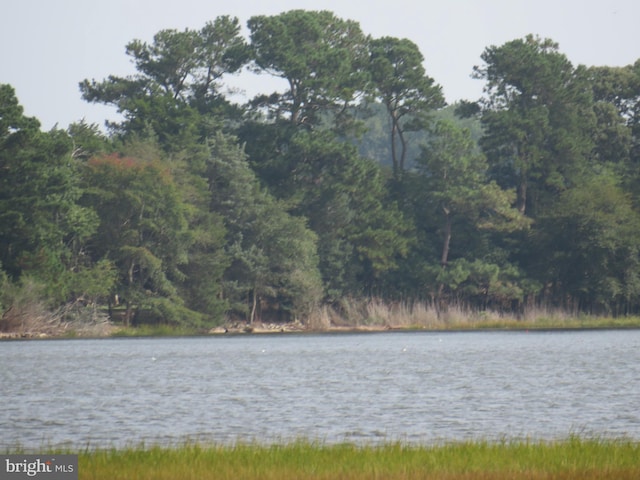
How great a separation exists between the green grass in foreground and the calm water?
1.88 m

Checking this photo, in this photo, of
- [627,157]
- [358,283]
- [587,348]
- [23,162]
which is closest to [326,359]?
[587,348]

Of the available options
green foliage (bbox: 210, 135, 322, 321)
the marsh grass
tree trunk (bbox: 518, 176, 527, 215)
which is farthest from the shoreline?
tree trunk (bbox: 518, 176, 527, 215)

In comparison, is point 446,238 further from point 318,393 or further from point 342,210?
point 318,393

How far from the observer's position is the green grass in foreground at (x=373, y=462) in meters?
15.7

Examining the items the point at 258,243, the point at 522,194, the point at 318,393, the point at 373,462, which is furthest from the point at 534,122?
the point at 373,462

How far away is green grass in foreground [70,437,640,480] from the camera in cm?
1570

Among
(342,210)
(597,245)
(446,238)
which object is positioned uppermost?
(342,210)

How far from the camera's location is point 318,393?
31312mm

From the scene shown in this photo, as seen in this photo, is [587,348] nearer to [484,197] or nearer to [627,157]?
[484,197]

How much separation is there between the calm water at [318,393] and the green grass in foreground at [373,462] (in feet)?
6.18

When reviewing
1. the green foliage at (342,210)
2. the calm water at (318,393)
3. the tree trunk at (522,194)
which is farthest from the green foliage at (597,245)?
the calm water at (318,393)

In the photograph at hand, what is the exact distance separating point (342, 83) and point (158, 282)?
76.8 feet

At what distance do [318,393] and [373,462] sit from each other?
47.9ft

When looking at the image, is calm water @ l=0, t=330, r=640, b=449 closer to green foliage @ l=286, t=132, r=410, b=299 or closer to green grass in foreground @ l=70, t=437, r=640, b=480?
green grass in foreground @ l=70, t=437, r=640, b=480
